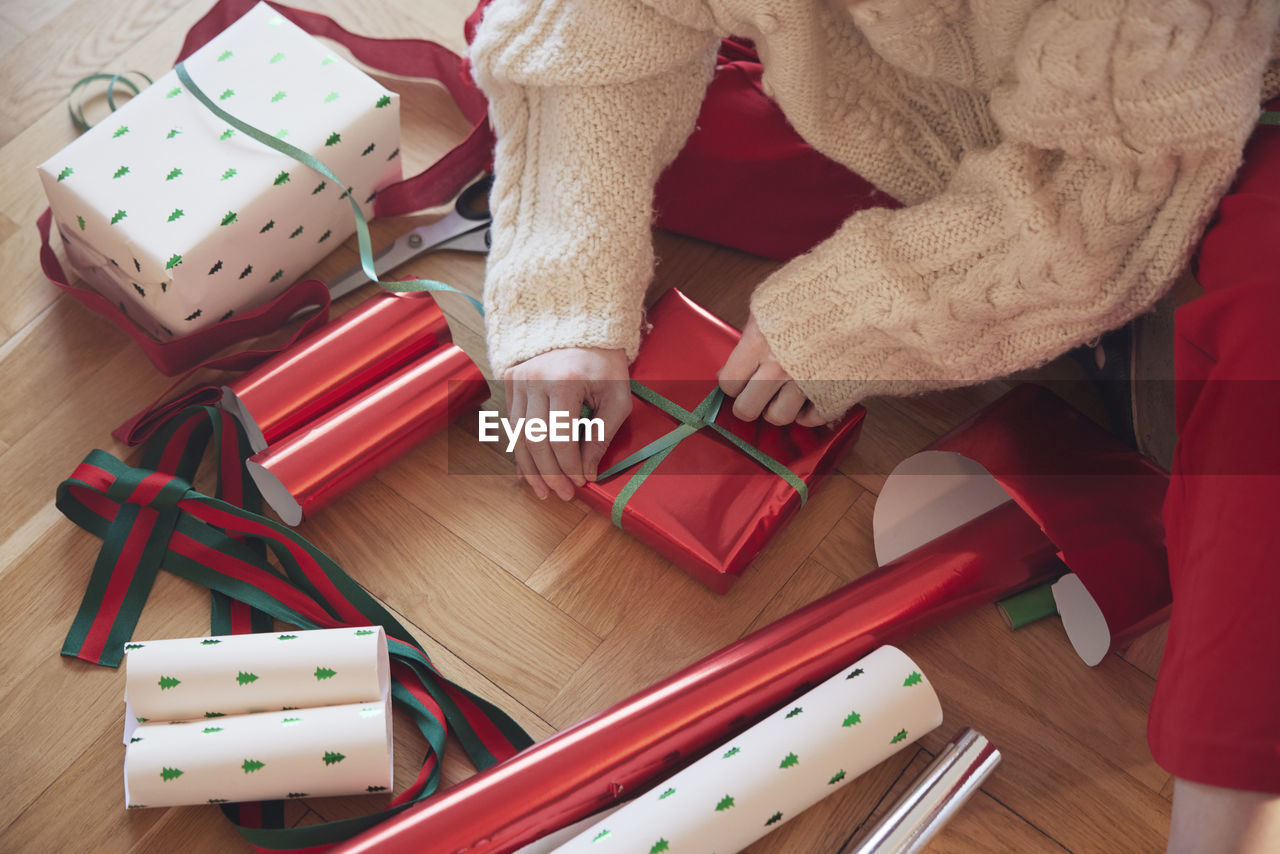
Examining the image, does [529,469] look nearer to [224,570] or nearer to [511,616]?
[511,616]

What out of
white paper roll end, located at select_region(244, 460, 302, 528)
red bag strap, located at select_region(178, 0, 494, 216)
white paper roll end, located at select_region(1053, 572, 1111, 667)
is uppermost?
red bag strap, located at select_region(178, 0, 494, 216)

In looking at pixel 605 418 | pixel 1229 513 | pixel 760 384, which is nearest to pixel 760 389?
pixel 760 384

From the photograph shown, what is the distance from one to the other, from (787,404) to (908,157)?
0.77ft

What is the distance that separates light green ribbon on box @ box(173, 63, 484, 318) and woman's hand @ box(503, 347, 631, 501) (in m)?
0.15

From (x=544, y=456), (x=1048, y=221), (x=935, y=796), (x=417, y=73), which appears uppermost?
(x=1048, y=221)

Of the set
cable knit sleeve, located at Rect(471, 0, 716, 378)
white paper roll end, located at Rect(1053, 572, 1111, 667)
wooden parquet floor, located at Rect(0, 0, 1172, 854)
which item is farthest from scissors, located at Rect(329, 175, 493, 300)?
white paper roll end, located at Rect(1053, 572, 1111, 667)

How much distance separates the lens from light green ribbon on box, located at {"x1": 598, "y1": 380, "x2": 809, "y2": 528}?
0.86 m

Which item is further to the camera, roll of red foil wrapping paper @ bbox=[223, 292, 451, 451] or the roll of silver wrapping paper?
roll of red foil wrapping paper @ bbox=[223, 292, 451, 451]

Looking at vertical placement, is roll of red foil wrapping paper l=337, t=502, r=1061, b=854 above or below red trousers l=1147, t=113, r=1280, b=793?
below

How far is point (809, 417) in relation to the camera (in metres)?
0.87

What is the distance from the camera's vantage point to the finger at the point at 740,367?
855 millimetres

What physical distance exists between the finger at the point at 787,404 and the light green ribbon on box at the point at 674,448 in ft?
0.12

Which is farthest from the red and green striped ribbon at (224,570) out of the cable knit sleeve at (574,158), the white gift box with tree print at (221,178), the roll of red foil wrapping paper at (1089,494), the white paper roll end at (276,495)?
the roll of red foil wrapping paper at (1089,494)

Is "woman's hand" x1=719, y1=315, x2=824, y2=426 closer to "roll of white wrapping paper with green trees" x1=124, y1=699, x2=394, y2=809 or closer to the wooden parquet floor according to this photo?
the wooden parquet floor
